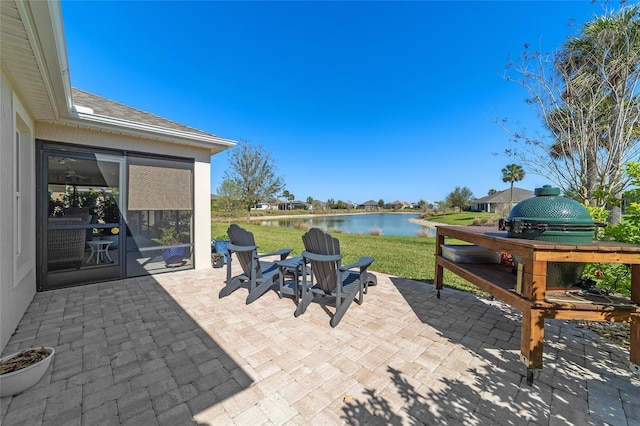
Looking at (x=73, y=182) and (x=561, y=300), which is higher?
(x=73, y=182)

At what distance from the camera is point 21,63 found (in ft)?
7.78

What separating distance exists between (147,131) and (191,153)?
986 millimetres

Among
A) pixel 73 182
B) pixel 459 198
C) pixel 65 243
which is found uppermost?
pixel 459 198

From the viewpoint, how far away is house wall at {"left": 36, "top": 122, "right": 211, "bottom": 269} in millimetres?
4188

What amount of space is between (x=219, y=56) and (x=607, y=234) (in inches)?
489

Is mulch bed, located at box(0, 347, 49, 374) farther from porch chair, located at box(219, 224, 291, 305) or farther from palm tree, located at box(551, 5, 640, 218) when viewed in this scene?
palm tree, located at box(551, 5, 640, 218)

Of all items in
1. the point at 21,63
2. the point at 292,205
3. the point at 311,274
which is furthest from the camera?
the point at 292,205

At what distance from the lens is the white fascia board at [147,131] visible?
397 centimetres

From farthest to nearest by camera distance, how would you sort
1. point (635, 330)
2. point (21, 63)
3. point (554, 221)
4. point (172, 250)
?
point (172, 250) < point (21, 63) < point (554, 221) < point (635, 330)

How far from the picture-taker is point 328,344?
2498 millimetres

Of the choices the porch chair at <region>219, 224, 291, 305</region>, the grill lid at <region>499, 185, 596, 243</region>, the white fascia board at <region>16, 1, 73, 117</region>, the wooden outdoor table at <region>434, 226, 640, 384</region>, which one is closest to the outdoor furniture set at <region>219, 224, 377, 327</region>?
the porch chair at <region>219, 224, 291, 305</region>

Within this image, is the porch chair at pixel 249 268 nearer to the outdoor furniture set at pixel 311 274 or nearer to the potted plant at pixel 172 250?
the outdoor furniture set at pixel 311 274

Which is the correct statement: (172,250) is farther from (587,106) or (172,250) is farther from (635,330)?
(587,106)

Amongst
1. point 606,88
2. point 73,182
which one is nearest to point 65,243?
point 73,182
